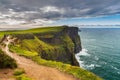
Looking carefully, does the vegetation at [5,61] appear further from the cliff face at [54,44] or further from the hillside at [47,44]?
the cliff face at [54,44]

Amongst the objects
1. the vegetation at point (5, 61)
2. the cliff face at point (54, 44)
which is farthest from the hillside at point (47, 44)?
the vegetation at point (5, 61)

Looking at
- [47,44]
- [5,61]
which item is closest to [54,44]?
[47,44]

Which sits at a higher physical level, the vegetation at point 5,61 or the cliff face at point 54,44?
the vegetation at point 5,61

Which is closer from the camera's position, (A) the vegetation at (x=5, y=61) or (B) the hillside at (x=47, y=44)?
(A) the vegetation at (x=5, y=61)

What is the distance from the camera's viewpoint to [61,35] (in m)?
141

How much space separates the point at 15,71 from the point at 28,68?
410 cm

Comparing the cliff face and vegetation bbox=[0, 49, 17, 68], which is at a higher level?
vegetation bbox=[0, 49, 17, 68]

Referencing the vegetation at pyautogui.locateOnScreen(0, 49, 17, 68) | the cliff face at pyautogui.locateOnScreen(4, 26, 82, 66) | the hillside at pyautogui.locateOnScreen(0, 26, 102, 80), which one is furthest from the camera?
the cliff face at pyautogui.locateOnScreen(4, 26, 82, 66)

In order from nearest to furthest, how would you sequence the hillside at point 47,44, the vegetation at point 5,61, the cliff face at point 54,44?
the vegetation at point 5,61, the hillside at point 47,44, the cliff face at point 54,44

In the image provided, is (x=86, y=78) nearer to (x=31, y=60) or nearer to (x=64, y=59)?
(x=31, y=60)

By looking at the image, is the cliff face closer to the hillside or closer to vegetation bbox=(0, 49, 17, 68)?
the hillside

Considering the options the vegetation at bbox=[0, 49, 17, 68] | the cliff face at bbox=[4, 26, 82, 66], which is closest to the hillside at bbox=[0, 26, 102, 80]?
the cliff face at bbox=[4, 26, 82, 66]

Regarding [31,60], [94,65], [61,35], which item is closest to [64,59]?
[94,65]

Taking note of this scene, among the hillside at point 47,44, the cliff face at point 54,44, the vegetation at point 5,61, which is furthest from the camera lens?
the cliff face at point 54,44
